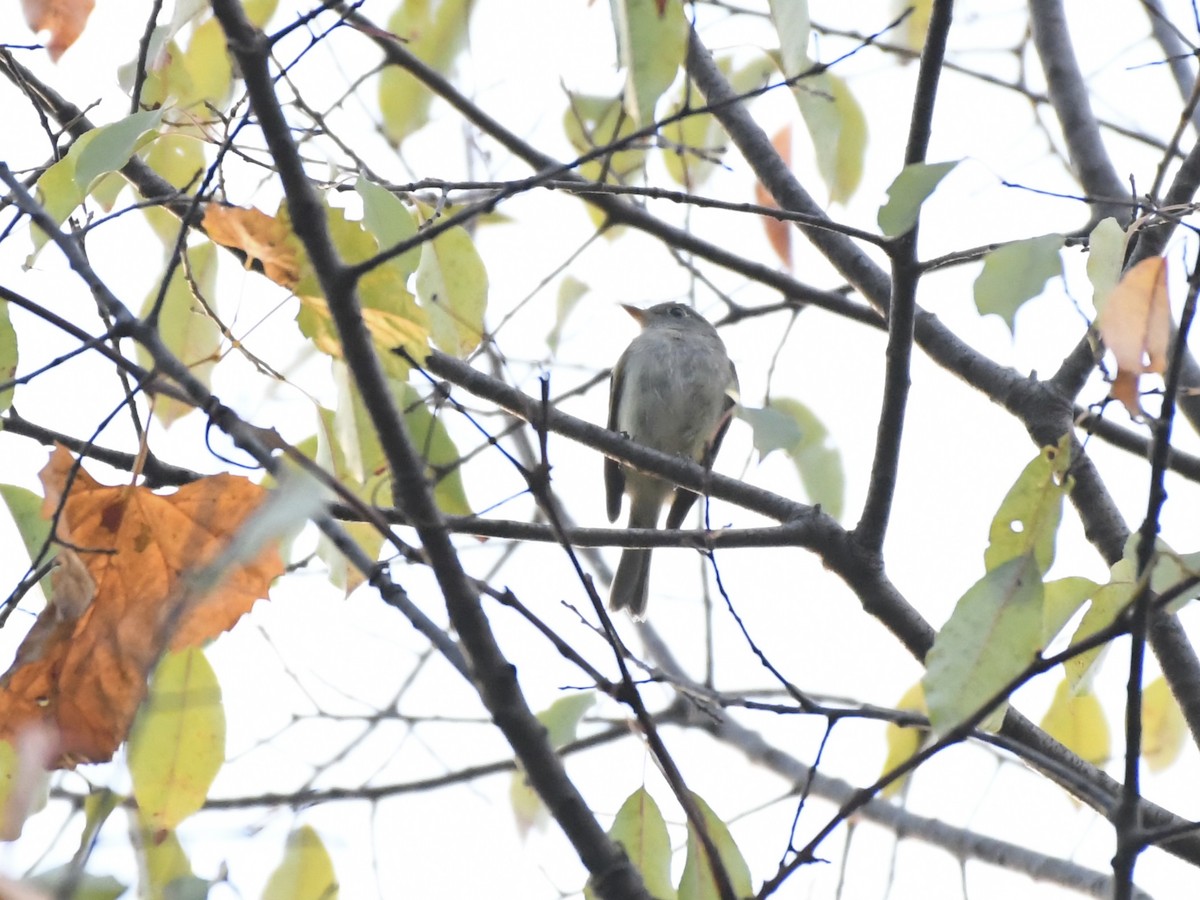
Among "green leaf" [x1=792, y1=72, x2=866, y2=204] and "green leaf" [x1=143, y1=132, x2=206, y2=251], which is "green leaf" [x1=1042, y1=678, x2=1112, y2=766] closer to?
"green leaf" [x1=792, y1=72, x2=866, y2=204]

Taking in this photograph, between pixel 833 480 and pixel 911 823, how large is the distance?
1.35m

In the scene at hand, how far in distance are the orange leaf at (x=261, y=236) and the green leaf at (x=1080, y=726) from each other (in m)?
2.31

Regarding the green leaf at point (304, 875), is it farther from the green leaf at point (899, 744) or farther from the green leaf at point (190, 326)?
the green leaf at point (899, 744)

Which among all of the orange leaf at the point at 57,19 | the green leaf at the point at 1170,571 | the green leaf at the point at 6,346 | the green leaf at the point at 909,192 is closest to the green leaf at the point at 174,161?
the orange leaf at the point at 57,19

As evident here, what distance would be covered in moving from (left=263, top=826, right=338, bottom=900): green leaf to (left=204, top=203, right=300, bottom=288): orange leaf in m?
1.26

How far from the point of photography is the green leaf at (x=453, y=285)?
309 cm

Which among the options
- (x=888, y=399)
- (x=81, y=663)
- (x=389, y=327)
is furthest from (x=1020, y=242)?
(x=81, y=663)

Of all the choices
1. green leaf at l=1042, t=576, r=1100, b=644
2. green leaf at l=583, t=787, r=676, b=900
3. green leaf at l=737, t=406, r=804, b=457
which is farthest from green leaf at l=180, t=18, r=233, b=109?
green leaf at l=1042, t=576, r=1100, b=644

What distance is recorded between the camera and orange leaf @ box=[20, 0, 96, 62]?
9.48 ft

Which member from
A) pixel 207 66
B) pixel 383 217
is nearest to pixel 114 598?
pixel 383 217

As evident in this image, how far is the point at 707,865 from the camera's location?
2.43 meters

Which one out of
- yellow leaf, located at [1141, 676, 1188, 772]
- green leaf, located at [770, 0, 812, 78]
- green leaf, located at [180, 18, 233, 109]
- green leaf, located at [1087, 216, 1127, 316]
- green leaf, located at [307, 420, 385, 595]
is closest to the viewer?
green leaf, located at [1087, 216, 1127, 316]

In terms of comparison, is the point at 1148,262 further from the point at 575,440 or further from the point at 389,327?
the point at 575,440

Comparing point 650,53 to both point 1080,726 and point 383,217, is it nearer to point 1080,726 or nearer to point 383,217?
point 383,217
